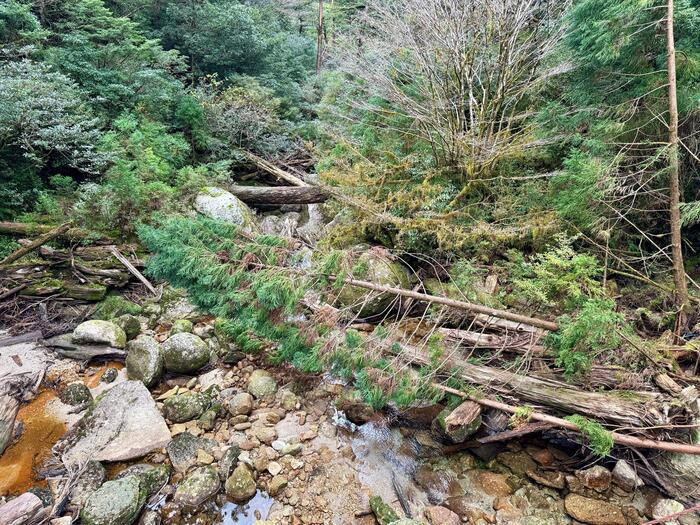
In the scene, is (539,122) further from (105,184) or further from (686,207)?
(105,184)

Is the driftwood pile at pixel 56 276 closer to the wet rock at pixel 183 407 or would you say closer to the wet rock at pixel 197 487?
the wet rock at pixel 183 407

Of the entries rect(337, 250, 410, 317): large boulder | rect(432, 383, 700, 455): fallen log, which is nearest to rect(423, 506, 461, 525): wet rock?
rect(432, 383, 700, 455): fallen log

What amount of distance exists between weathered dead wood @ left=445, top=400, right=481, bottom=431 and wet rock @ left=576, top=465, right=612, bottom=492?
1.12 meters

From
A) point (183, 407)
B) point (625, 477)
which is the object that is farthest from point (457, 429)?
point (183, 407)

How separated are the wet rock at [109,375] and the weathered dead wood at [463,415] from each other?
4447mm

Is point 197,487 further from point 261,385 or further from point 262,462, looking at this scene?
point 261,385

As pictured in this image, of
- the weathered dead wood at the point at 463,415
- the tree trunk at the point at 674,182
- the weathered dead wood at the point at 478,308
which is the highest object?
the tree trunk at the point at 674,182

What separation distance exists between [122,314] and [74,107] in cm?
482

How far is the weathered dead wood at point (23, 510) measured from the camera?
2.94 meters

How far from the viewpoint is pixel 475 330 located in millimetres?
4996

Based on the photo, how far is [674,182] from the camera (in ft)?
13.7

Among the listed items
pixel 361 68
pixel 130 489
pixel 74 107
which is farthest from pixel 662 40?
pixel 74 107

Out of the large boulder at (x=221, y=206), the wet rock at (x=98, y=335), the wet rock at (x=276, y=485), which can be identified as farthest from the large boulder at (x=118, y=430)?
the large boulder at (x=221, y=206)

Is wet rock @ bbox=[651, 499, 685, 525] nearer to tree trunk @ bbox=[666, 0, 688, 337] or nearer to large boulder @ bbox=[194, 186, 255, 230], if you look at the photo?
tree trunk @ bbox=[666, 0, 688, 337]
